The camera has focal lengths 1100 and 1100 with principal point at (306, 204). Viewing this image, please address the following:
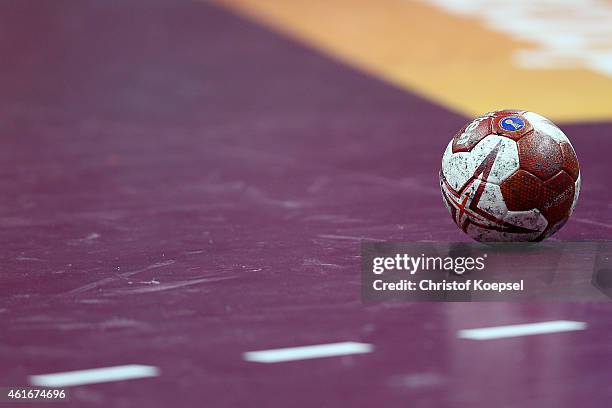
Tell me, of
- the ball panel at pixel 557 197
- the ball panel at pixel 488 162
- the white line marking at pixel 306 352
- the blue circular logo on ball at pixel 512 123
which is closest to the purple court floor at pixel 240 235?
the white line marking at pixel 306 352

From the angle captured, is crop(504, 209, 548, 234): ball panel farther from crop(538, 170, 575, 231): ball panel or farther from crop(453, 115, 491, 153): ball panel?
crop(453, 115, 491, 153): ball panel

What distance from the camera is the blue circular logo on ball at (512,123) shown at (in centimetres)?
580

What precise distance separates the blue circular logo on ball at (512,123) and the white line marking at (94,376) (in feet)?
7.80

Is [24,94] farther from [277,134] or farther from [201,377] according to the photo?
[201,377]

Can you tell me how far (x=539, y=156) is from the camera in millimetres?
5738

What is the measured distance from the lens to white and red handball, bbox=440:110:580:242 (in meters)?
5.70

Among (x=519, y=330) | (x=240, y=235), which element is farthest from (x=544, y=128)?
(x=240, y=235)

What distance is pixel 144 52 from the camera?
13.1 metres

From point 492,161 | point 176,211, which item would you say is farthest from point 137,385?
point 176,211

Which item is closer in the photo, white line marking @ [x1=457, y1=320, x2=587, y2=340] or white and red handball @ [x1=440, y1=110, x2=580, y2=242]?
white line marking @ [x1=457, y1=320, x2=587, y2=340]
